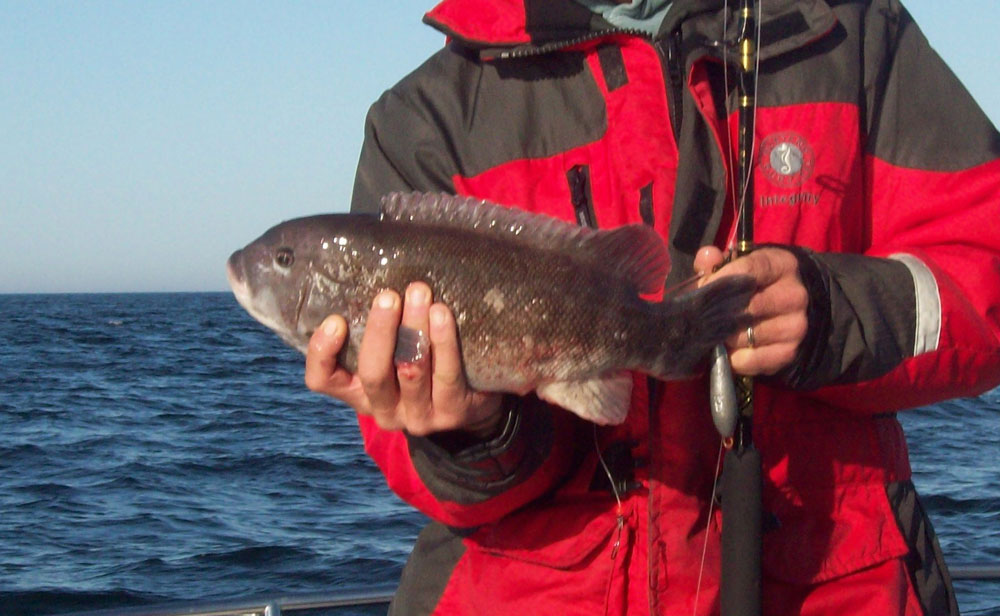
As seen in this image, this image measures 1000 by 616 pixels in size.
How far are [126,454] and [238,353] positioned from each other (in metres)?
21.3

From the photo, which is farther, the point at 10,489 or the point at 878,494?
the point at 10,489

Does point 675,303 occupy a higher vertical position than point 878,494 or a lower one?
higher

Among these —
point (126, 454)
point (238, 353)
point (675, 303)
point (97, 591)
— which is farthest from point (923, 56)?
point (238, 353)

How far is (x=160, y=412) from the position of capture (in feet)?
68.8

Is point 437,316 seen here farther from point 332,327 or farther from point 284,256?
point 284,256

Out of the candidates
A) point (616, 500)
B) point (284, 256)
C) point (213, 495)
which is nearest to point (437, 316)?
point (284, 256)

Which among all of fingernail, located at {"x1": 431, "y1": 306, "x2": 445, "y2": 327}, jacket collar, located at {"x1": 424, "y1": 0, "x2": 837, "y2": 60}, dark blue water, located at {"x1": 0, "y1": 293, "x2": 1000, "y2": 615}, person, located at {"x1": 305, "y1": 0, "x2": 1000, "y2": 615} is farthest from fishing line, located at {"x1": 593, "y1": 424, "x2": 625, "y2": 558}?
dark blue water, located at {"x1": 0, "y1": 293, "x2": 1000, "y2": 615}

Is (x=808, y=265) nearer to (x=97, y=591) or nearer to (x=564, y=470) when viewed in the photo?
(x=564, y=470)

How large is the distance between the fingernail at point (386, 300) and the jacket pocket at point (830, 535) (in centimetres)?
111

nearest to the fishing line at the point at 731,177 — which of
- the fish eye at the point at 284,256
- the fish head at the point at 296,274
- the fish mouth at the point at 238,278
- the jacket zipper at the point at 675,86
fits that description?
the jacket zipper at the point at 675,86

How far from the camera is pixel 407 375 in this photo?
252 centimetres

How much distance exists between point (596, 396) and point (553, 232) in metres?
0.40

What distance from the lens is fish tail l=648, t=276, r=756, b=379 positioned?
2.39m

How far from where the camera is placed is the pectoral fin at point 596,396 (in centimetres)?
254
